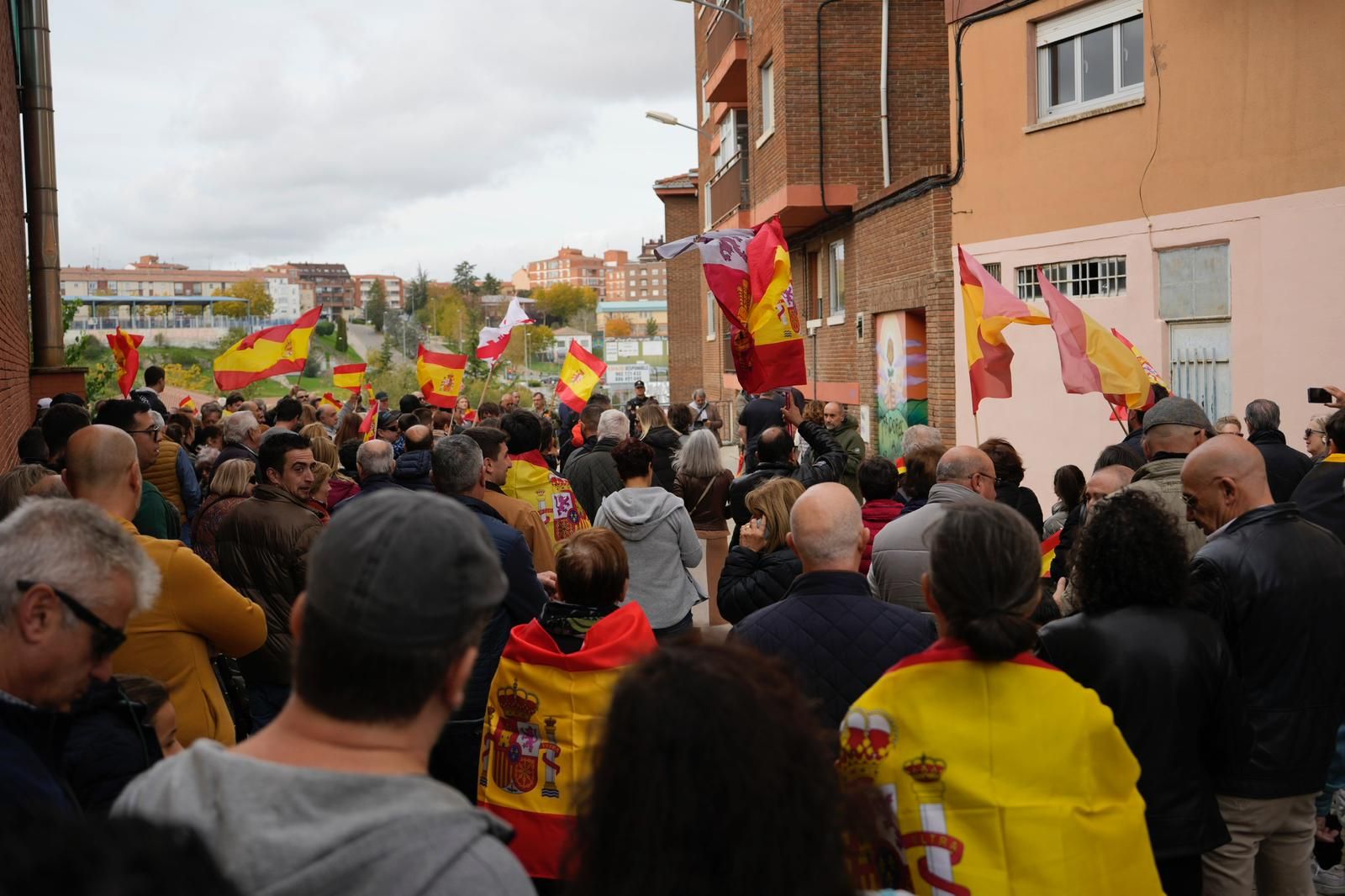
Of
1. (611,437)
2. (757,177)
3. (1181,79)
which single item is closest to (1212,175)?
(1181,79)

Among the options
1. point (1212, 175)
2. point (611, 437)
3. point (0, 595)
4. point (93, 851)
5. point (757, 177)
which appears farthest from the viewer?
point (757, 177)

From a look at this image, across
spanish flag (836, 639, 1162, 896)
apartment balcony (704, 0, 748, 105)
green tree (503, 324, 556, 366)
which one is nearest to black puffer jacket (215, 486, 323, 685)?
spanish flag (836, 639, 1162, 896)

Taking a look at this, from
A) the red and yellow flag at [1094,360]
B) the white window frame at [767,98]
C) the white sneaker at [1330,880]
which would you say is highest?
the white window frame at [767,98]

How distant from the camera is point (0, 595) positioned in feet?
8.32

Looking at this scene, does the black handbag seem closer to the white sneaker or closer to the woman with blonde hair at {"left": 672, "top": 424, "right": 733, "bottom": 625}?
the woman with blonde hair at {"left": 672, "top": 424, "right": 733, "bottom": 625}

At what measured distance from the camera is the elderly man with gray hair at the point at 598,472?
29.8 ft

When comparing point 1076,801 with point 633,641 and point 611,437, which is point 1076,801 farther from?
point 611,437

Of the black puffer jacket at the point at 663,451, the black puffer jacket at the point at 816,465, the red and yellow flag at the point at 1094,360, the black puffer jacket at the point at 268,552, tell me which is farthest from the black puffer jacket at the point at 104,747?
the red and yellow flag at the point at 1094,360

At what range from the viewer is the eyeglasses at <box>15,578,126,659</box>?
8.36 ft

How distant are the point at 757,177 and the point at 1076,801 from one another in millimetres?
22993

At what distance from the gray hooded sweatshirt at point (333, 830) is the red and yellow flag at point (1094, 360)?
8327 mm

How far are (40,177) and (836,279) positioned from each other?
A: 1343cm

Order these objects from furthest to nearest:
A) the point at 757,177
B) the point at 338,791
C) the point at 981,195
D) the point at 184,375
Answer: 1. the point at 184,375
2. the point at 757,177
3. the point at 981,195
4. the point at 338,791

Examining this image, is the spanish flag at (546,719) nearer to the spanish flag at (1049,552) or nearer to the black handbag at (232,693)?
the black handbag at (232,693)
